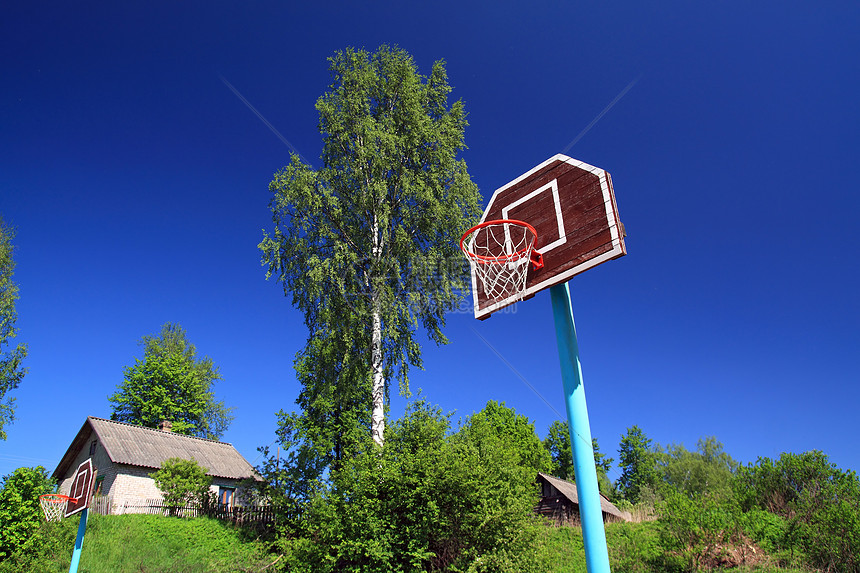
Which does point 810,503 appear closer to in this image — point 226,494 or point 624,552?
point 624,552

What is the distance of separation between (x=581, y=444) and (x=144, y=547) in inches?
727

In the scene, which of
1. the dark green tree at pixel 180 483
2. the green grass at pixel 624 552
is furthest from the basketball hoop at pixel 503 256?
the dark green tree at pixel 180 483

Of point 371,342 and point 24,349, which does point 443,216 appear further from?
point 24,349

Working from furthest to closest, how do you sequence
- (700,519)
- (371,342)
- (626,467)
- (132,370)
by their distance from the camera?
(626,467) → (132,370) → (371,342) → (700,519)

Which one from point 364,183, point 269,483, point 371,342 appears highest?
point 364,183

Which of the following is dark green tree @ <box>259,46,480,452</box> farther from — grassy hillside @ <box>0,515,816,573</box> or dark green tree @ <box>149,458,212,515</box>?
dark green tree @ <box>149,458,212,515</box>

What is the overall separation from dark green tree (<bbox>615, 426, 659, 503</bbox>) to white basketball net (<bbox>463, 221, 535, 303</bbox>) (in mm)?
57214

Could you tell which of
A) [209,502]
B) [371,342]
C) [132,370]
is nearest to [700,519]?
[371,342]

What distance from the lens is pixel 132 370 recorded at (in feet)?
114

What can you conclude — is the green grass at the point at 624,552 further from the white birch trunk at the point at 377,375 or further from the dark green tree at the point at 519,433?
the dark green tree at the point at 519,433

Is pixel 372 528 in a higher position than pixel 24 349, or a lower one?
lower

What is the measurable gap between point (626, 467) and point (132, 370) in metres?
55.3

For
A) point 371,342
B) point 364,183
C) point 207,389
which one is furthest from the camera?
point 207,389

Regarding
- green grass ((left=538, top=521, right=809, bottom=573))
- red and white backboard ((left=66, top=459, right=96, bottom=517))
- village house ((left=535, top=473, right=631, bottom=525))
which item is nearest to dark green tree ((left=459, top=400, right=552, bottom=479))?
village house ((left=535, top=473, right=631, bottom=525))
